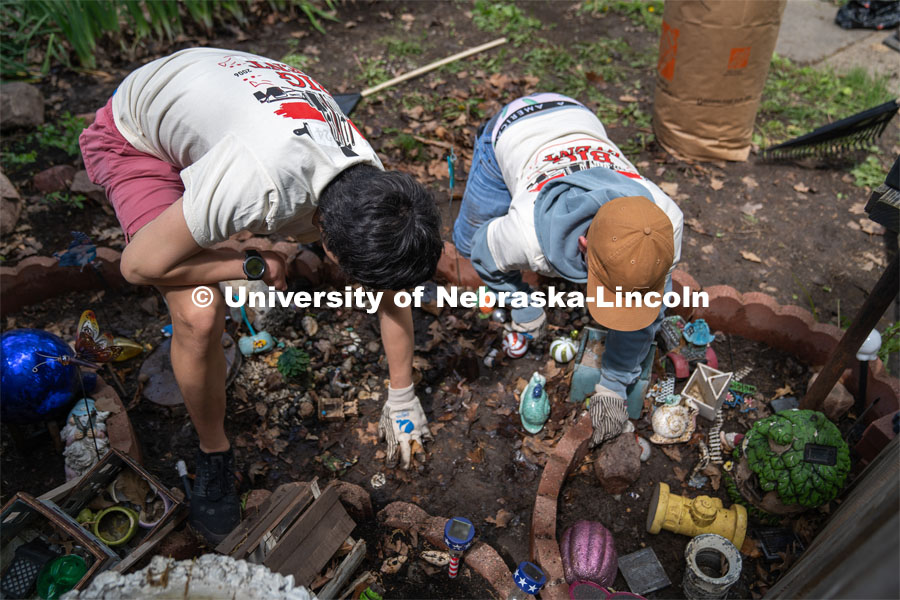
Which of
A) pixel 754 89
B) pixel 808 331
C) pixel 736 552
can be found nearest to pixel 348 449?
pixel 736 552

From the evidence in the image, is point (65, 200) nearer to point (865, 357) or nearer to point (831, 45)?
point (865, 357)

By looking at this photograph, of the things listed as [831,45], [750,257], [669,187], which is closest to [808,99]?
[831,45]

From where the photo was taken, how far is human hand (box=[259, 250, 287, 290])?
7.91 ft

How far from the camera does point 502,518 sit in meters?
2.76

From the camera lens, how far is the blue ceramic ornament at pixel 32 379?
2.63m

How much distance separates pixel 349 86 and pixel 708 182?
3.15m

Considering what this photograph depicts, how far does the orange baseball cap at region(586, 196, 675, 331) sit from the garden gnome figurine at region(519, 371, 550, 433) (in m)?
0.74

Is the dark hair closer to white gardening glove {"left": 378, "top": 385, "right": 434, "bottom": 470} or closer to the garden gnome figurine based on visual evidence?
white gardening glove {"left": 378, "top": 385, "right": 434, "bottom": 470}

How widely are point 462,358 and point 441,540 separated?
40.8 inches

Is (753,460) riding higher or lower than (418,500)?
higher

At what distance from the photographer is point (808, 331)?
3172 mm

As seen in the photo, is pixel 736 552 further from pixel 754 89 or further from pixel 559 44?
pixel 559 44

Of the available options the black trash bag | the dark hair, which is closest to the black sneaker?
the dark hair

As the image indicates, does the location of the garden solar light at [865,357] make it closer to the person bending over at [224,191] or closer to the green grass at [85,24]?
the person bending over at [224,191]
